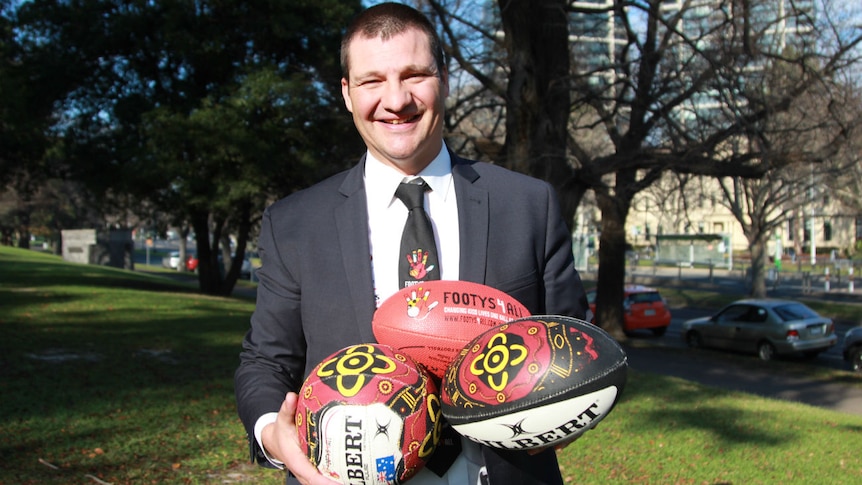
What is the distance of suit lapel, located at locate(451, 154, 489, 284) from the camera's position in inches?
90.0

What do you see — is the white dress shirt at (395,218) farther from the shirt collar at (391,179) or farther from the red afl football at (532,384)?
→ the red afl football at (532,384)

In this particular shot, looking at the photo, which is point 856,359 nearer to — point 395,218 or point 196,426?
point 196,426

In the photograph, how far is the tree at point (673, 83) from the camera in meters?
12.1

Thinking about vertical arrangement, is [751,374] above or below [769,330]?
below

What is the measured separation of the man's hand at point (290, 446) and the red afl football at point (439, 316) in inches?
13.1

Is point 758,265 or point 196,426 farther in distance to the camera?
point 758,265

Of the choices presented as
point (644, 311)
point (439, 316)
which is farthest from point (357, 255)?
point (644, 311)

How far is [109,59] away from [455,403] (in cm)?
2082

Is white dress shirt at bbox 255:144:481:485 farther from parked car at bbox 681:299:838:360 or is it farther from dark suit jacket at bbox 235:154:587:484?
parked car at bbox 681:299:838:360

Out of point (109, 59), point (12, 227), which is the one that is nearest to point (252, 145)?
point (109, 59)

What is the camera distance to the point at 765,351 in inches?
726

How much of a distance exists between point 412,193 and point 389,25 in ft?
1.64

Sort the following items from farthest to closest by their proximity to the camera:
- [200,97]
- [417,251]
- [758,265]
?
1. [758,265]
2. [200,97]
3. [417,251]

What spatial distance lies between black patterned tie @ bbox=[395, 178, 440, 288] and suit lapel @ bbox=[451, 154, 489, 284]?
9 centimetres
